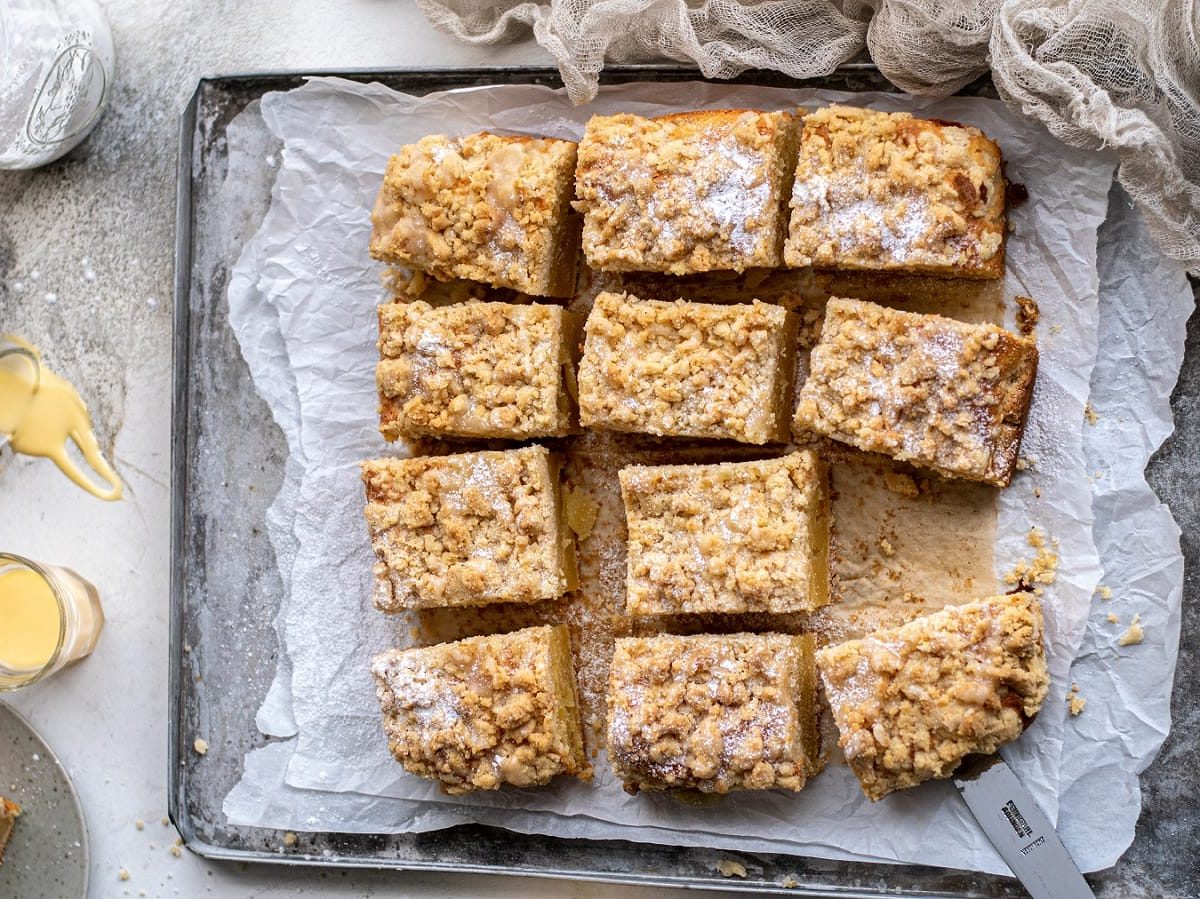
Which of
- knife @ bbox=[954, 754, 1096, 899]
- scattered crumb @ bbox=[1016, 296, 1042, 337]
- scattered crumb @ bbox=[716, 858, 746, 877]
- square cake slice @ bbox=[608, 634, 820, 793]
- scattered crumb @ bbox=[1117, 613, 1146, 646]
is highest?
scattered crumb @ bbox=[1016, 296, 1042, 337]

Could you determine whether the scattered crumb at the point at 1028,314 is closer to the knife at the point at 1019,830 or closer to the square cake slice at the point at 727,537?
the square cake slice at the point at 727,537

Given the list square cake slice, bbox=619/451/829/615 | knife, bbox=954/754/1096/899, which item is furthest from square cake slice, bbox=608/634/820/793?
knife, bbox=954/754/1096/899

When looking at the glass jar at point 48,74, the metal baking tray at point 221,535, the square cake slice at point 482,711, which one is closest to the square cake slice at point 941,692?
the square cake slice at point 482,711

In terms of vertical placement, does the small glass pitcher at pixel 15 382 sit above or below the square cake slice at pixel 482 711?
above

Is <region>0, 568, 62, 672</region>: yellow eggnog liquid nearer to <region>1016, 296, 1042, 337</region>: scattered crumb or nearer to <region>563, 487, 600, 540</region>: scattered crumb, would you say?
<region>563, 487, 600, 540</region>: scattered crumb

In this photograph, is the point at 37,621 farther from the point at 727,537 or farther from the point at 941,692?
the point at 941,692

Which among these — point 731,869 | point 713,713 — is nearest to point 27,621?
point 713,713
